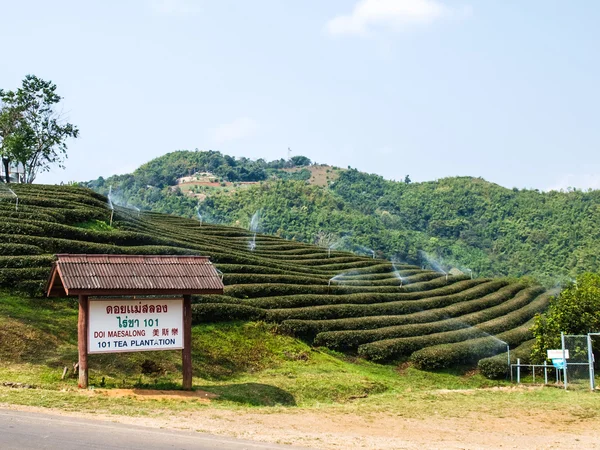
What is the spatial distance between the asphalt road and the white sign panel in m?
4.79

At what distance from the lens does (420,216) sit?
122 metres

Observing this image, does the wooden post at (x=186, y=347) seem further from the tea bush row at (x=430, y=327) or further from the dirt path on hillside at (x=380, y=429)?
the tea bush row at (x=430, y=327)

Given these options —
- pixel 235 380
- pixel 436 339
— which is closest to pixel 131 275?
pixel 235 380

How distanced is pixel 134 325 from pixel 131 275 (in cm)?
135

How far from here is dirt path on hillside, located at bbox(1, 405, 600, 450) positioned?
47.0 ft

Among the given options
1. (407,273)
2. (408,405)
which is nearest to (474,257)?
(407,273)

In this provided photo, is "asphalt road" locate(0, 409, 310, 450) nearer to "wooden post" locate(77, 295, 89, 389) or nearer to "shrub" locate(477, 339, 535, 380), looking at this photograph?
"wooden post" locate(77, 295, 89, 389)

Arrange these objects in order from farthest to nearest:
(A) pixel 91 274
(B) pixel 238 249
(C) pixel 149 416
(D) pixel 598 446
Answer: (B) pixel 238 249, (A) pixel 91 274, (C) pixel 149 416, (D) pixel 598 446

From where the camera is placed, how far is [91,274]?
1898 centimetres

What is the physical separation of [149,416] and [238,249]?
30272 millimetres

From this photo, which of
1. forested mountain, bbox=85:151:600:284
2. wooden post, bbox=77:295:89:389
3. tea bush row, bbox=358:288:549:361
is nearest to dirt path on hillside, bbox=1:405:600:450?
wooden post, bbox=77:295:89:389

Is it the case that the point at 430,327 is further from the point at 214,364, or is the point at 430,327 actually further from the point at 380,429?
the point at 380,429

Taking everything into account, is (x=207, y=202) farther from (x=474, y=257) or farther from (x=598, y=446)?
(x=598, y=446)

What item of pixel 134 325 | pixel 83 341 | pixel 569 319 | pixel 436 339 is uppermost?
pixel 134 325
